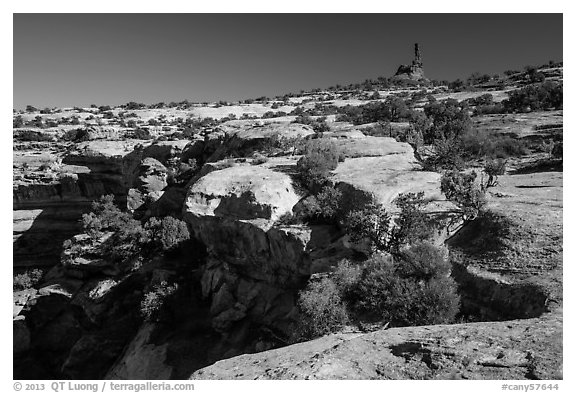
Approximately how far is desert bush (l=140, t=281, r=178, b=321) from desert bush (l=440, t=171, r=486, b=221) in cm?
1242

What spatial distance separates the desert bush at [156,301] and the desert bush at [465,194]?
1242 cm

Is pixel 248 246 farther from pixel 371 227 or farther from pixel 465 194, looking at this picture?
pixel 465 194

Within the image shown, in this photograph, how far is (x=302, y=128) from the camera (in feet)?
85.8

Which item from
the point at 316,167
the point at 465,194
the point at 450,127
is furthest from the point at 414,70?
the point at 465,194

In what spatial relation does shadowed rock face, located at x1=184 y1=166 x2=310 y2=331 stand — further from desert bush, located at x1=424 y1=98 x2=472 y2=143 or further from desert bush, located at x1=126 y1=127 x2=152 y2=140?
desert bush, located at x1=126 y1=127 x2=152 y2=140

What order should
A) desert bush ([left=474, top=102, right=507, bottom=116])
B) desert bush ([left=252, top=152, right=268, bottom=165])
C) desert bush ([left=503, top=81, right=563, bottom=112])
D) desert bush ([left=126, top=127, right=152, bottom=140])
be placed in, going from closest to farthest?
desert bush ([left=252, top=152, right=268, bottom=165]) < desert bush ([left=503, top=81, right=563, bottom=112]) < desert bush ([left=474, top=102, right=507, bottom=116]) < desert bush ([left=126, top=127, right=152, bottom=140])

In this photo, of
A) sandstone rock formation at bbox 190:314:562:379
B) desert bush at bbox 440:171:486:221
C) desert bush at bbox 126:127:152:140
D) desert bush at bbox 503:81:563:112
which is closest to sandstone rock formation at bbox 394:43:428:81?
desert bush at bbox 503:81:563:112

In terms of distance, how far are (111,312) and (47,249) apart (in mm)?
14817

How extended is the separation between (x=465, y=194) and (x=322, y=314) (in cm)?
709

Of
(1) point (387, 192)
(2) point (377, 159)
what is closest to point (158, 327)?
(1) point (387, 192)

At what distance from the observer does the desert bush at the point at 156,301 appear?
51.9 ft

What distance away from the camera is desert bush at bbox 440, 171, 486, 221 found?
12875mm

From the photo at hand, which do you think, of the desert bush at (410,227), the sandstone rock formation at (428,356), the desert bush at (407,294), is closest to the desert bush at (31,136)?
the sandstone rock formation at (428,356)

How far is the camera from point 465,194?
13.2 metres
